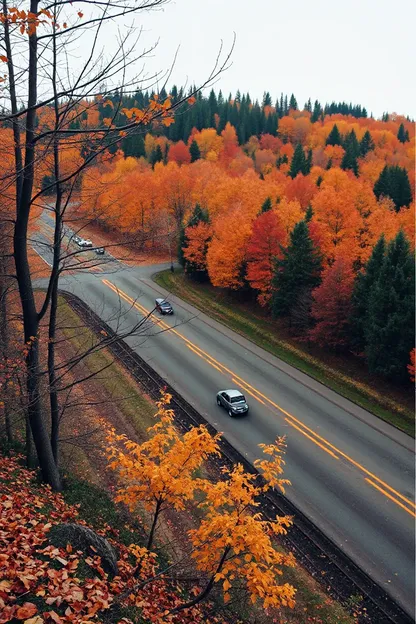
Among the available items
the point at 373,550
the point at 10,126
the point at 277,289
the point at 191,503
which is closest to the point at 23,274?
the point at 10,126

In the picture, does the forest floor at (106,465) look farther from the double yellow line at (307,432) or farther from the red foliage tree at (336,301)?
the red foliage tree at (336,301)

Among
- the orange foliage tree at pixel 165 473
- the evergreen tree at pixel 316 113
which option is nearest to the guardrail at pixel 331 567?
the orange foliage tree at pixel 165 473

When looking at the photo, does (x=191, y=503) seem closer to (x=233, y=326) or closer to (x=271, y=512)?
(x=271, y=512)

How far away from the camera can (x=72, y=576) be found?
5.68 m

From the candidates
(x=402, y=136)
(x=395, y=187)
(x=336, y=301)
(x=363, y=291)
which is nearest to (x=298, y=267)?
(x=336, y=301)

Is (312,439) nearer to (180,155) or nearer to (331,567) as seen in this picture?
(331,567)

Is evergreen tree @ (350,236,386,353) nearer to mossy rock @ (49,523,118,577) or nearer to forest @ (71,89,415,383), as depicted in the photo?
forest @ (71,89,415,383)

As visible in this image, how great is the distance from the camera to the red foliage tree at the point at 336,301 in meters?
25.6

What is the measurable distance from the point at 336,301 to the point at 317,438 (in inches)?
388

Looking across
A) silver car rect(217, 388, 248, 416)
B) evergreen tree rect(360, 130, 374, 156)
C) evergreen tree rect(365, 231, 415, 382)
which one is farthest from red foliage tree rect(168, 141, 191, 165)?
silver car rect(217, 388, 248, 416)

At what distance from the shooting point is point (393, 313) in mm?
22109

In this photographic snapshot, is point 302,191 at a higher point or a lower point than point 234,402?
higher

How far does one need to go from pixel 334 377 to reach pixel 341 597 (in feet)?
47.5

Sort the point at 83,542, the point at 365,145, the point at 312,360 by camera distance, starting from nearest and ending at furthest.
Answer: the point at 83,542 < the point at 312,360 < the point at 365,145
